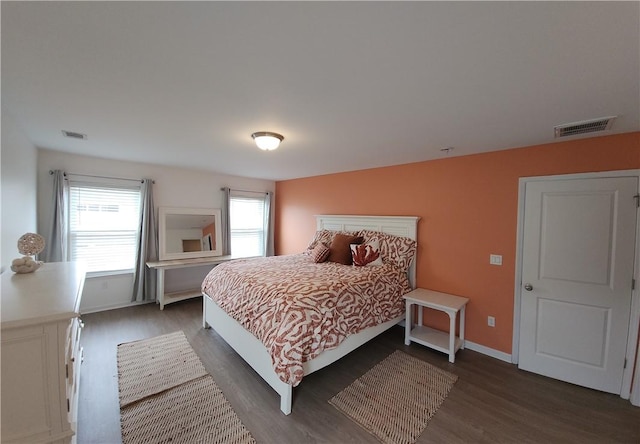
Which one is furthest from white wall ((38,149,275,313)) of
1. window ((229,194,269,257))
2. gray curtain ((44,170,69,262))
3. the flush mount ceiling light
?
the flush mount ceiling light

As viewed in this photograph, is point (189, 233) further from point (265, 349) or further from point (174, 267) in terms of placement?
point (265, 349)

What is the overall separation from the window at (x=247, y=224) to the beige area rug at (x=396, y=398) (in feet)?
12.2

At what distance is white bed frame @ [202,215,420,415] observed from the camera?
83.6 inches

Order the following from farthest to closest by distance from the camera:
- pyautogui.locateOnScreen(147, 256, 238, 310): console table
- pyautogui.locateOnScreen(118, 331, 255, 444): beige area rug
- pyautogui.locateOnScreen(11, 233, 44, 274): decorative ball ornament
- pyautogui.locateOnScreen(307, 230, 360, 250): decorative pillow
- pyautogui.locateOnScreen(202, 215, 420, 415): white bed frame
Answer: pyautogui.locateOnScreen(307, 230, 360, 250): decorative pillow → pyautogui.locateOnScreen(147, 256, 238, 310): console table → pyautogui.locateOnScreen(202, 215, 420, 415): white bed frame → pyautogui.locateOnScreen(11, 233, 44, 274): decorative ball ornament → pyautogui.locateOnScreen(118, 331, 255, 444): beige area rug

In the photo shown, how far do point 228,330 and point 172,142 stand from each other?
2.27 metres

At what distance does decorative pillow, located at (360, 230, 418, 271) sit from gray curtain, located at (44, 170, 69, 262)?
14.6 feet

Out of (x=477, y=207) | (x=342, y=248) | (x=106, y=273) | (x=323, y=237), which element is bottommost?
(x=106, y=273)

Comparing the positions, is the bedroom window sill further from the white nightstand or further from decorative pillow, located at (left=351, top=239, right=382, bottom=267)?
the white nightstand

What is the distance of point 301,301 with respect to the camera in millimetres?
2168

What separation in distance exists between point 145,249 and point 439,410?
4.58 meters

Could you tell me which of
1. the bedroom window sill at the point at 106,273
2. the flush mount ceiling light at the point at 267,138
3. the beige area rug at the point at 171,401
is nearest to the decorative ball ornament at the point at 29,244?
the beige area rug at the point at 171,401

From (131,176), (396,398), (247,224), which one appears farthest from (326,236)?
(131,176)

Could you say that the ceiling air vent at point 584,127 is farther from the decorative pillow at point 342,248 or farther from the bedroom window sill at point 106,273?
the bedroom window sill at point 106,273

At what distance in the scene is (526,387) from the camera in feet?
7.73
